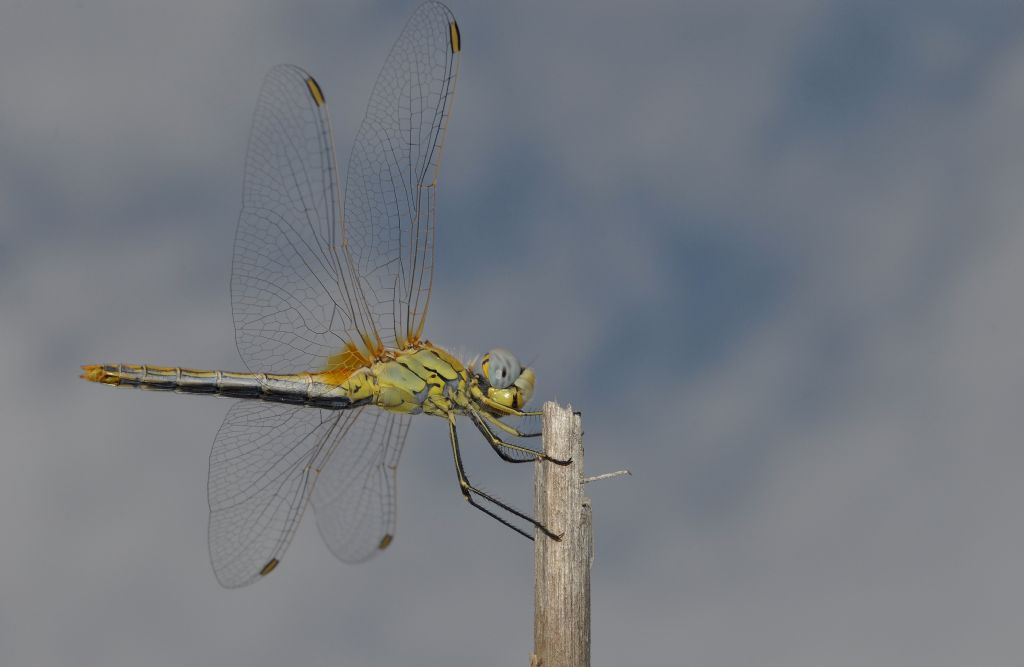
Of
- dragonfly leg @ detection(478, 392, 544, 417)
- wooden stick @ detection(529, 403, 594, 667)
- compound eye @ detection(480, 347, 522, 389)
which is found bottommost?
wooden stick @ detection(529, 403, 594, 667)

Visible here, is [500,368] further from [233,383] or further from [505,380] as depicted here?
[233,383]

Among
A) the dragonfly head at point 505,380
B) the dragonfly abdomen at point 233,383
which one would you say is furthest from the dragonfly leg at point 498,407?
the dragonfly abdomen at point 233,383

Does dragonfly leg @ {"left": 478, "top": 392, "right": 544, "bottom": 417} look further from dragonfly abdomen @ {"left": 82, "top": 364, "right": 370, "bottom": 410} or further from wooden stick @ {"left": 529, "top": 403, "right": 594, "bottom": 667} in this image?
dragonfly abdomen @ {"left": 82, "top": 364, "right": 370, "bottom": 410}

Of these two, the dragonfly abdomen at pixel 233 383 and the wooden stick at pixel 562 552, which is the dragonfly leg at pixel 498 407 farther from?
the dragonfly abdomen at pixel 233 383

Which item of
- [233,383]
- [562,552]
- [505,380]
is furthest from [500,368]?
[233,383]

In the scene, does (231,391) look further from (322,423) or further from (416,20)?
(416,20)

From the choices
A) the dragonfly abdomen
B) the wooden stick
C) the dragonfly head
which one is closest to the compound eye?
the dragonfly head

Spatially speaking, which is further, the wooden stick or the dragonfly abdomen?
the dragonfly abdomen

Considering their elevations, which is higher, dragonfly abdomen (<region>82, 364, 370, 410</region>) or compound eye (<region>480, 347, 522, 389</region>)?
compound eye (<region>480, 347, 522, 389</region>)
